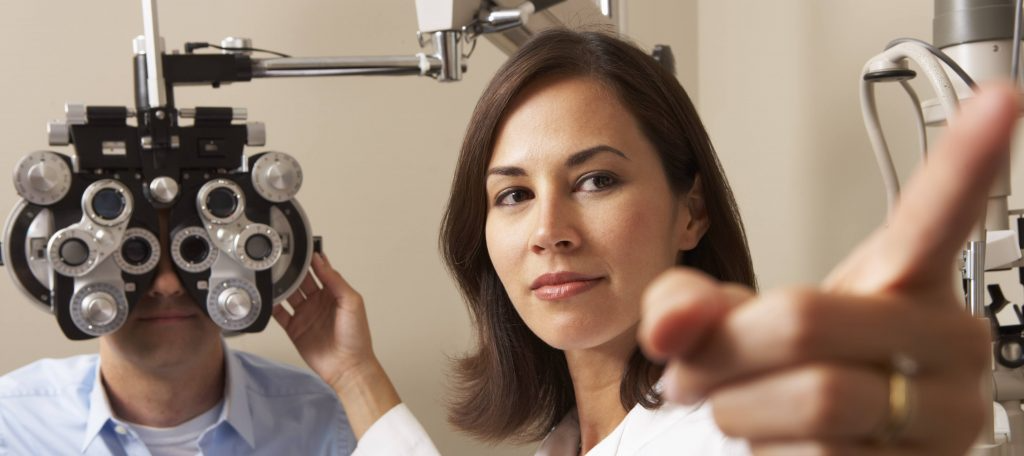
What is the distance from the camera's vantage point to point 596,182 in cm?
102

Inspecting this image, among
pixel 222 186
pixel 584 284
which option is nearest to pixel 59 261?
pixel 222 186

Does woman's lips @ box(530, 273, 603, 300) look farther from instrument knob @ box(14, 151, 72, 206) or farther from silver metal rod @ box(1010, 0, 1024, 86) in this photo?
silver metal rod @ box(1010, 0, 1024, 86)

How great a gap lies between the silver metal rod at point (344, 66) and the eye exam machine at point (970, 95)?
1.99ft

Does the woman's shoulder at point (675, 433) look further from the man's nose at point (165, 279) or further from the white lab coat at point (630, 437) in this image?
the man's nose at point (165, 279)

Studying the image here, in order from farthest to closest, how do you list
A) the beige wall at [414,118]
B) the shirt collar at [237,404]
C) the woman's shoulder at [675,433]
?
the beige wall at [414,118] → the shirt collar at [237,404] → the woman's shoulder at [675,433]

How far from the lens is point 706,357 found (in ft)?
1.20

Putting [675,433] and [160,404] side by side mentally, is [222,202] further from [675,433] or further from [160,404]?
[675,433]

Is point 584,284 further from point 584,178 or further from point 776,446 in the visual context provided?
point 776,446

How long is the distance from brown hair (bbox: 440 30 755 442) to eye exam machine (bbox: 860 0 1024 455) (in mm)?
311

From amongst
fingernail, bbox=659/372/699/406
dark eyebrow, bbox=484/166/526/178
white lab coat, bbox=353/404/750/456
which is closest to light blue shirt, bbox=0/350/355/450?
white lab coat, bbox=353/404/750/456

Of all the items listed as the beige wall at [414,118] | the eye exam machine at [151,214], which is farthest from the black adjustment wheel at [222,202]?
the beige wall at [414,118]

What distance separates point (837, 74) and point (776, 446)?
1.75 m

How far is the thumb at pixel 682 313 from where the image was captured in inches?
13.7

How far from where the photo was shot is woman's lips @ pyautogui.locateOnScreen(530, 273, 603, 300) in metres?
0.98
